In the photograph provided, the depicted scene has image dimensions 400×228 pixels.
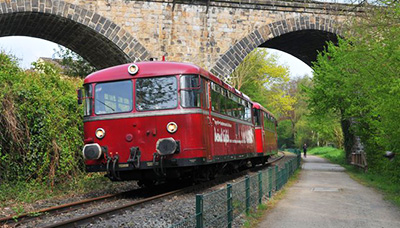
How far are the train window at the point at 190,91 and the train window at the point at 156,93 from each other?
0.16 meters

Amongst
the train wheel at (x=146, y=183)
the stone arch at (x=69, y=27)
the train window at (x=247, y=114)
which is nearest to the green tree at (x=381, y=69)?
the train window at (x=247, y=114)

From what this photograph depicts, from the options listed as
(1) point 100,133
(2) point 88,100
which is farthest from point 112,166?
(2) point 88,100

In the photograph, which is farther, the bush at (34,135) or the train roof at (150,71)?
the bush at (34,135)

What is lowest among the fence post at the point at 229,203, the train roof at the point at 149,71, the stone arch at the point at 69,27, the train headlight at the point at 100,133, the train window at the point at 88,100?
the fence post at the point at 229,203

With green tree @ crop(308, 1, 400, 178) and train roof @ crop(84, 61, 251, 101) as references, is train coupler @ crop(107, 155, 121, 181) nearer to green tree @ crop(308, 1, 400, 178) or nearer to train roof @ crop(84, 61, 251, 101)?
train roof @ crop(84, 61, 251, 101)

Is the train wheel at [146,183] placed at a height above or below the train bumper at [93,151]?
below

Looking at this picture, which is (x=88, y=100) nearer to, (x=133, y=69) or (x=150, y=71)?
(x=133, y=69)

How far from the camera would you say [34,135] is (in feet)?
35.9

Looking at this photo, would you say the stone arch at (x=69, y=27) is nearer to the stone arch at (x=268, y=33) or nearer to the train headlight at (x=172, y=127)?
the stone arch at (x=268, y=33)

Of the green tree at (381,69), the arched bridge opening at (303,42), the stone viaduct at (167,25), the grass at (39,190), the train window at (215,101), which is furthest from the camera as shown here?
the arched bridge opening at (303,42)

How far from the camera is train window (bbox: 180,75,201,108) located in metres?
9.27

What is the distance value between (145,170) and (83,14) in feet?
35.2

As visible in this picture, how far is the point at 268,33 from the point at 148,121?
13380mm

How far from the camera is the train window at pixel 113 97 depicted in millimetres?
9555
